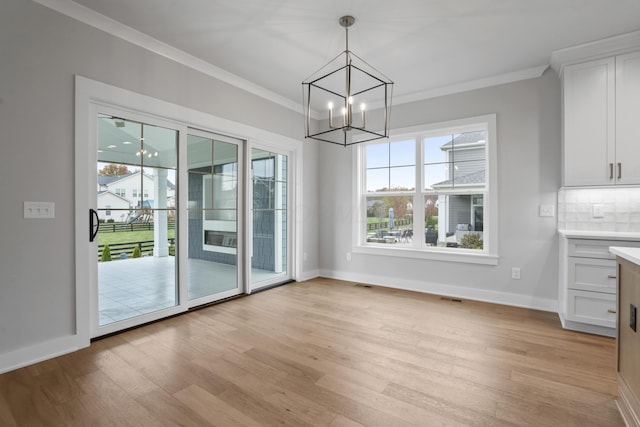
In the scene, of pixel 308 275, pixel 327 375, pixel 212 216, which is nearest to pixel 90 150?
pixel 212 216

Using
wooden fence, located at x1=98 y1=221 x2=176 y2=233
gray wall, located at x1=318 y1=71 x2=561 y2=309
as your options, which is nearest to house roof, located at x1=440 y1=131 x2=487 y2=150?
gray wall, located at x1=318 y1=71 x2=561 y2=309

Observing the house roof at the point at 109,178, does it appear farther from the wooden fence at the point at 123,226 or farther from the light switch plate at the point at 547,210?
the light switch plate at the point at 547,210

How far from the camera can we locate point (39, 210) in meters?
2.39

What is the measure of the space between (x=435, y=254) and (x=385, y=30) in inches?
111

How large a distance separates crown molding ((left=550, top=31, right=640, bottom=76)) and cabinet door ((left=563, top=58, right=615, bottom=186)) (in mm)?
63

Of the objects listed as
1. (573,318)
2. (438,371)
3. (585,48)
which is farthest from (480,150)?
(438,371)

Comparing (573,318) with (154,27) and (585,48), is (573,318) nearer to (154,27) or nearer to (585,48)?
(585,48)

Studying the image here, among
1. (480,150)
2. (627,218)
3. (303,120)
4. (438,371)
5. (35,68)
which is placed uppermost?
(303,120)

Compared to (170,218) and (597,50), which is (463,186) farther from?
(170,218)

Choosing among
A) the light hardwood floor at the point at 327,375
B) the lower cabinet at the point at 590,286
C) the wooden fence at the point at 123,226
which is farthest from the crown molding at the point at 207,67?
the light hardwood floor at the point at 327,375

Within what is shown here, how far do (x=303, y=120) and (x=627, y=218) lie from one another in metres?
4.21

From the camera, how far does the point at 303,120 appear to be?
508cm

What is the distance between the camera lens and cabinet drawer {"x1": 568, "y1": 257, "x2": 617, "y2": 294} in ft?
9.36

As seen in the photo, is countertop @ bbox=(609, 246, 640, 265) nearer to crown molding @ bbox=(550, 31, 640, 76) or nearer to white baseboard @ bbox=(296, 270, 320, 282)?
crown molding @ bbox=(550, 31, 640, 76)
